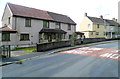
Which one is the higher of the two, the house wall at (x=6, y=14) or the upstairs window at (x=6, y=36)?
the house wall at (x=6, y=14)

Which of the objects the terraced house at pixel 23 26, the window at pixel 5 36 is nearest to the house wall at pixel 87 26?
the terraced house at pixel 23 26

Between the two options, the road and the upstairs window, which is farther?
the upstairs window

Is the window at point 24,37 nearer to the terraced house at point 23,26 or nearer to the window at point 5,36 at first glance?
the terraced house at point 23,26

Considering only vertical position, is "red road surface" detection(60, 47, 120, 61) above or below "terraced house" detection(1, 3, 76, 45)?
below

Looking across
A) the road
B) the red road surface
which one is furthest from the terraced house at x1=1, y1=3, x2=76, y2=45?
the road

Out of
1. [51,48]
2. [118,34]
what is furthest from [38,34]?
[118,34]

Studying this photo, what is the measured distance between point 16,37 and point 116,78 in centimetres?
1842

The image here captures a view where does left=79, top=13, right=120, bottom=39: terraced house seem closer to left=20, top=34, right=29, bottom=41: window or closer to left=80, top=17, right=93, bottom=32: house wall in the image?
left=80, top=17, right=93, bottom=32: house wall

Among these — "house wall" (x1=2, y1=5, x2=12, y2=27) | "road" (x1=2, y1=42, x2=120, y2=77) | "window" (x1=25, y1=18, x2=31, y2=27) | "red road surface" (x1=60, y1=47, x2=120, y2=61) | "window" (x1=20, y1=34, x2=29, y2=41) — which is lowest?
"road" (x1=2, y1=42, x2=120, y2=77)

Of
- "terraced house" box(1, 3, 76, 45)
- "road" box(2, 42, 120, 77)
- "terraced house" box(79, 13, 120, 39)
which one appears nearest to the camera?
"road" box(2, 42, 120, 77)

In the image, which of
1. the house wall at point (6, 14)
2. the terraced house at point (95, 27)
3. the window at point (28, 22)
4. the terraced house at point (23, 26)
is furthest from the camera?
the terraced house at point (95, 27)

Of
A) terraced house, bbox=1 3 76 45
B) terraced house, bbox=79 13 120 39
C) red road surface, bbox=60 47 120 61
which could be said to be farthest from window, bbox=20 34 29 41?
terraced house, bbox=79 13 120 39

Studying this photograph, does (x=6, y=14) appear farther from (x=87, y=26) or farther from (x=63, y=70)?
(x=87, y=26)

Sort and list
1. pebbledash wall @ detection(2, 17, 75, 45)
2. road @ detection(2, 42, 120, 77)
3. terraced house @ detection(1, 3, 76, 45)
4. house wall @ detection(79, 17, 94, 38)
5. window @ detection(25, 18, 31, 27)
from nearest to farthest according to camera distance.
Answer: road @ detection(2, 42, 120, 77)
terraced house @ detection(1, 3, 76, 45)
pebbledash wall @ detection(2, 17, 75, 45)
window @ detection(25, 18, 31, 27)
house wall @ detection(79, 17, 94, 38)
